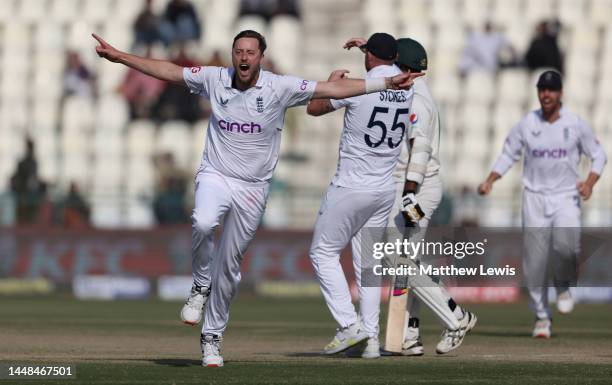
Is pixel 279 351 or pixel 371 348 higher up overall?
pixel 371 348

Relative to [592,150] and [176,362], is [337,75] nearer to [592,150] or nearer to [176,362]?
[176,362]

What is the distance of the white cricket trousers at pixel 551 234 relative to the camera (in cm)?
1369

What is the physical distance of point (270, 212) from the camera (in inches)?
890

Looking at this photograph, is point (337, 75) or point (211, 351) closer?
point (211, 351)

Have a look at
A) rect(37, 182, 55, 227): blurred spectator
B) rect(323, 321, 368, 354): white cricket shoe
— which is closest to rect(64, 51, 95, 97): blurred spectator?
rect(37, 182, 55, 227): blurred spectator

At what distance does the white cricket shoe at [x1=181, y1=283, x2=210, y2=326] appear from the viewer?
9.29 m

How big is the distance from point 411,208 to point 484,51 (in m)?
15.5

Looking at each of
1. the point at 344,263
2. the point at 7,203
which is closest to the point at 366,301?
the point at 344,263

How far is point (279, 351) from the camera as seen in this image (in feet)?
36.0

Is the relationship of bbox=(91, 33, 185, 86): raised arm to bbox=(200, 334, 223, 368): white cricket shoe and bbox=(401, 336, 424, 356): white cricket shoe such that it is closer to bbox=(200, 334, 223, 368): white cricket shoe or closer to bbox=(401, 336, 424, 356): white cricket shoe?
bbox=(200, 334, 223, 368): white cricket shoe

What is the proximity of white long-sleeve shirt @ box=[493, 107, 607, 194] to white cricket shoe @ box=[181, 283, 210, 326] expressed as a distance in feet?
16.5

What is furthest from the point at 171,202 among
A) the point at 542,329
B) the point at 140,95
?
the point at 542,329

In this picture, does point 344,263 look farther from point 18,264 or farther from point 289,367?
point 289,367

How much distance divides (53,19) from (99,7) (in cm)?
99
